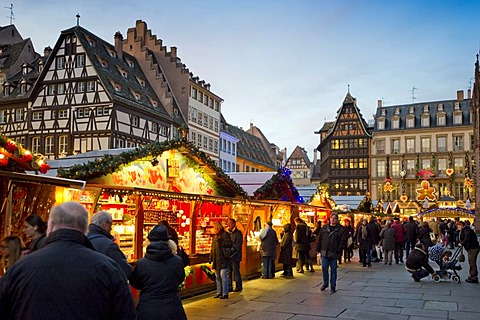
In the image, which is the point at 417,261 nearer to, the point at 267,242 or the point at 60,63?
the point at 267,242

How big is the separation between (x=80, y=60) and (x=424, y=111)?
150ft

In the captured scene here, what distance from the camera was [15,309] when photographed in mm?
2490

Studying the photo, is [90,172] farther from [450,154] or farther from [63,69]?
[450,154]

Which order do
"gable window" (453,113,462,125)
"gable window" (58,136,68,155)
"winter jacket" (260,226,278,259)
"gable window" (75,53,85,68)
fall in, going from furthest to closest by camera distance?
"gable window" (453,113,462,125) → "gable window" (75,53,85,68) → "gable window" (58,136,68,155) → "winter jacket" (260,226,278,259)

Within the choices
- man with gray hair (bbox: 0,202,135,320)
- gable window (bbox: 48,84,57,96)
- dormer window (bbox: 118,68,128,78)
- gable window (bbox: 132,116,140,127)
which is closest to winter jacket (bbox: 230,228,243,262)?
man with gray hair (bbox: 0,202,135,320)

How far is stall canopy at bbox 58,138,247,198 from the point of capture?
350 inches

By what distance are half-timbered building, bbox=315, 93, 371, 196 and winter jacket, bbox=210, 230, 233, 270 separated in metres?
57.6

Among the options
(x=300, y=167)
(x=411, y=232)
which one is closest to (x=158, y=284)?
(x=411, y=232)

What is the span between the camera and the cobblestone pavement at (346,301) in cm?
874

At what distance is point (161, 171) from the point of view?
11.1 meters

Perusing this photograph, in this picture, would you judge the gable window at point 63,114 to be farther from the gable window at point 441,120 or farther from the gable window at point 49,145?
the gable window at point 441,120

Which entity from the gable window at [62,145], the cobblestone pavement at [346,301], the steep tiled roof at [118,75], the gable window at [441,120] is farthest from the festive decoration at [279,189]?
the gable window at [441,120]

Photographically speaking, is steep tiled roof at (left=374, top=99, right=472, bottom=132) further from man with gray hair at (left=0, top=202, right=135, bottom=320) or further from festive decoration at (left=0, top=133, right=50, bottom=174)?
man with gray hair at (left=0, top=202, right=135, bottom=320)

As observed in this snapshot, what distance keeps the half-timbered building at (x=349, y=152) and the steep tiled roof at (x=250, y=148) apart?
26.6 feet
